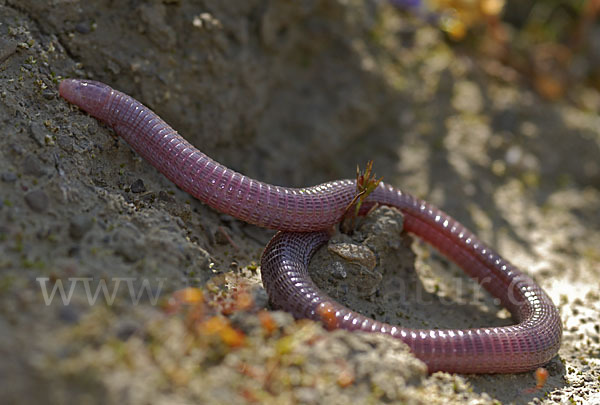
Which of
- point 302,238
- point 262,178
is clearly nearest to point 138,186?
point 302,238

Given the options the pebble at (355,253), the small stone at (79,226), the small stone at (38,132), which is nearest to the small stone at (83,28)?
the small stone at (38,132)

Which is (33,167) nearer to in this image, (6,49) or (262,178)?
(6,49)

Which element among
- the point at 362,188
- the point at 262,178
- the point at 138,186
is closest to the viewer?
the point at 138,186

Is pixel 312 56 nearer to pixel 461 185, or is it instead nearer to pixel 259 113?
pixel 259 113

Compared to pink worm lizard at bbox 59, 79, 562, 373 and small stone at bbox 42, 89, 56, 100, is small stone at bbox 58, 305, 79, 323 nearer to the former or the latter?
pink worm lizard at bbox 59, 79, 562, 373

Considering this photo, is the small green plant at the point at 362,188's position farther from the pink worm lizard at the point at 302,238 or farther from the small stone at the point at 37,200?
the small stone at the point at 37,200
